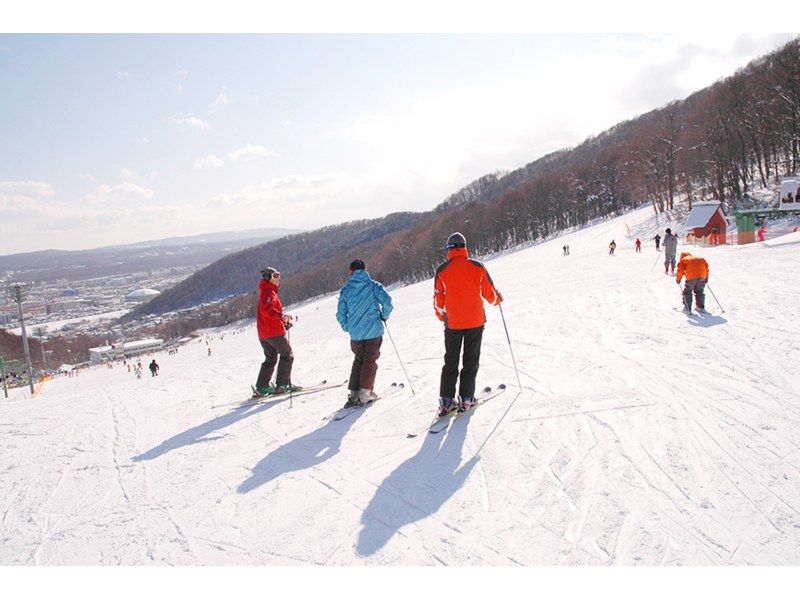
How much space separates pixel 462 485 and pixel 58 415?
21.9 feet

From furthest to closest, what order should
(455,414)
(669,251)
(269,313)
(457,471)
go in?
(669,251) → (269,313) → (455,414) → (457,471)

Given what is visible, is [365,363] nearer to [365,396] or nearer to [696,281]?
[365,396]

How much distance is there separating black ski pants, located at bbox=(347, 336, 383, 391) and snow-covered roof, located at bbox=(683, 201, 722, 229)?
35.3 meters

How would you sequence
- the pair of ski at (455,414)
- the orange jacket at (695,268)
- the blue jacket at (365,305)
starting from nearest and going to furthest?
the pair of ski at (455,414) < the blue jacket at (365,305) < the orange jacket at (695,268)

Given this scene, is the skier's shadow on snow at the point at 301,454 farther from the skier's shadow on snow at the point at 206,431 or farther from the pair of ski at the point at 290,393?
the pair of ski at the point at 290,393

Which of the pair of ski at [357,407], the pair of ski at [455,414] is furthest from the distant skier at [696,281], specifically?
the pair of ski at [357,407]

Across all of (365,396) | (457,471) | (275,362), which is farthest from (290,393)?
(457,471)

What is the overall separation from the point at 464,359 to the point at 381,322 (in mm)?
1261

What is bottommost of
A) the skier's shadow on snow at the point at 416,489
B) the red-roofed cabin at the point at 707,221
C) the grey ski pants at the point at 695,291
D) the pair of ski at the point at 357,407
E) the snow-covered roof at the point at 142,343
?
the snow-covered roof at the point at 142,343

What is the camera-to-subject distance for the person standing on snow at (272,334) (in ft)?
21.4

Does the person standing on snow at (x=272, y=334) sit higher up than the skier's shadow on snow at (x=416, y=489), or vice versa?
the person standing on snow at (x=272, y=334)

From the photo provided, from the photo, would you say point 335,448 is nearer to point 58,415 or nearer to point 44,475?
point 44,475

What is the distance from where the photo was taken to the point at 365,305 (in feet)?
18.6

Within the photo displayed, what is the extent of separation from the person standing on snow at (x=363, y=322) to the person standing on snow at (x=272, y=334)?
1171mm
